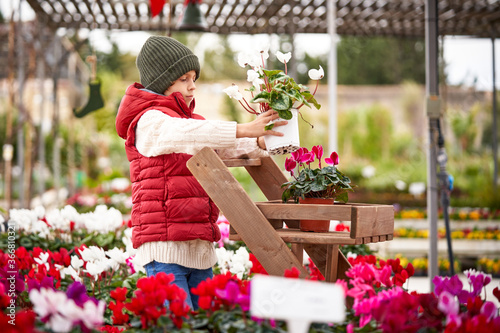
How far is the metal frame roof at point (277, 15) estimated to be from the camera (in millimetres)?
6812

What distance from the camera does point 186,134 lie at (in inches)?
77.4

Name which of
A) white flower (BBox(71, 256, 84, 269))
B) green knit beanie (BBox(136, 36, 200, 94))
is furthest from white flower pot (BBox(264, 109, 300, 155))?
white flower (BBox(71, 256, 84, 269))

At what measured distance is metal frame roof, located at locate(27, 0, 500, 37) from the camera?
22.4ft

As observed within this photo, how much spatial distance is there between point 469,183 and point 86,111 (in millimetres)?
8833

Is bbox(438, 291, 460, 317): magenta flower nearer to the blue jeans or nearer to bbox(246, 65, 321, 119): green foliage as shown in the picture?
bbox(246, 65, 321, 119): green foliage

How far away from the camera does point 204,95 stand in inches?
886

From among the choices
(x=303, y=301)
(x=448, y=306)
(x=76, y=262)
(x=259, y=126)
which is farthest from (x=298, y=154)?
(x=76, y=262)

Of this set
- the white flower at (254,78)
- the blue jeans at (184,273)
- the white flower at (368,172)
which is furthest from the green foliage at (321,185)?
the white flower at (368,172)

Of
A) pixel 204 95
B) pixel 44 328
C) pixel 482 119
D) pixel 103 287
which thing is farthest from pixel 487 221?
pixel 204 95

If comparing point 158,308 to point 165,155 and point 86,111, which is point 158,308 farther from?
point 86,111

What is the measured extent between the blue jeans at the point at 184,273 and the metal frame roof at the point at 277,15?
4.71 m

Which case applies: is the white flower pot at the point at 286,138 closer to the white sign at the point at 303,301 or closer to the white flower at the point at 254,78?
the white flower at the point at 254,78

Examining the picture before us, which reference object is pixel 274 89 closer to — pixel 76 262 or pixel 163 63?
pixel 163 63

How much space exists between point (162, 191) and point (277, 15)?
18.5 ft
